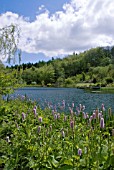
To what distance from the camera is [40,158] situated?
4051 millimetres

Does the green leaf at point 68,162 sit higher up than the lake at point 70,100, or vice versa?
the green leaf at point 68,162

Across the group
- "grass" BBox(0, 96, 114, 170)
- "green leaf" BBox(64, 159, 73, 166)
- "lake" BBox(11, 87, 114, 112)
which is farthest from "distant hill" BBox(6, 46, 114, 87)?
"green leaf" BBox(64, 159, 73, 166)

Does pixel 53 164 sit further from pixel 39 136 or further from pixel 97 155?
pixel 39 136

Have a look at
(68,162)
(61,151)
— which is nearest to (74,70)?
(61,151)

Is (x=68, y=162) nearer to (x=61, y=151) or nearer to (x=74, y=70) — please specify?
(x=61, y=151)

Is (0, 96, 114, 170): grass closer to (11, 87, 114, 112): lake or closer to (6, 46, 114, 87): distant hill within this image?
(11, 87, 114, 112): lake

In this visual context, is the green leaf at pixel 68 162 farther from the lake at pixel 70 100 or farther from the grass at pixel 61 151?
the lake at pixel 70 100

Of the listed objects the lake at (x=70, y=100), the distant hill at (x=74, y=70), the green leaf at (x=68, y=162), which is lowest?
the lake at (x=70, y=100)

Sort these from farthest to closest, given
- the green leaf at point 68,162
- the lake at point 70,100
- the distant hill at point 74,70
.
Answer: the distant hill at point 74,70, the lake at point 70,100, the green leaf at point 68,162

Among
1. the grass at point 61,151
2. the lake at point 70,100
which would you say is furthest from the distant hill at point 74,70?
the grass at point 61,151

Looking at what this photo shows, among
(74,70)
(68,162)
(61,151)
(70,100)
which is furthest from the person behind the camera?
(74,70)

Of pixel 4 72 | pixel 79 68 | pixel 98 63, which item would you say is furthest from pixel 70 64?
pixel 4 72

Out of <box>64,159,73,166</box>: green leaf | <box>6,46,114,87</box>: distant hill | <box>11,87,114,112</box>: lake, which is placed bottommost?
<box>11,87,114,112</box>: lake

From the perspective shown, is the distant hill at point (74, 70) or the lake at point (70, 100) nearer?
the lake at point (70, 100)
